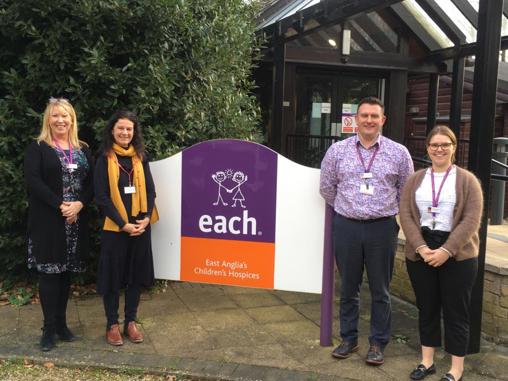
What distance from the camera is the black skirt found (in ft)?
12.5

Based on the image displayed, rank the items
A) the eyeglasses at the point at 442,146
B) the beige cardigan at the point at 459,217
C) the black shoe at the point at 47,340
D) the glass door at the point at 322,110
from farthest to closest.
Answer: the glass door at the point at 322,110
the black shoe at the point at 47,340
the eyeglasses at the point at 442,146
the beige cardigan at the point at 459,217

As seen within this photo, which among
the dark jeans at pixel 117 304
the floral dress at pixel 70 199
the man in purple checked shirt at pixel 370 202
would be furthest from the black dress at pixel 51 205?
the man in purple checked shirt at pixel 370 202

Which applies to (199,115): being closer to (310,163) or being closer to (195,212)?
(195,212)

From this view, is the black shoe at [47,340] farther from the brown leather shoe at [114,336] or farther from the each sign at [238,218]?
the each sign at [238,218]

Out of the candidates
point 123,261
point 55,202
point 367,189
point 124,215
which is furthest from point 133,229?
point 367,189

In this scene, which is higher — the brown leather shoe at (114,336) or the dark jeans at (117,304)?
the dark jeans at (117,304)

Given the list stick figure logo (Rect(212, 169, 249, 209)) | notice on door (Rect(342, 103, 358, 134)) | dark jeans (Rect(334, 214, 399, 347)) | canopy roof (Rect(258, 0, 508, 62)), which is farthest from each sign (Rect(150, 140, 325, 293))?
notice on door (Rect(342, 103, 358, 134))

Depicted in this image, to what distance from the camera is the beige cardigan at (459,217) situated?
3.11m

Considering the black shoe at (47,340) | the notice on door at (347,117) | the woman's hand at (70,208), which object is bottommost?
the black shoe at (47,340)

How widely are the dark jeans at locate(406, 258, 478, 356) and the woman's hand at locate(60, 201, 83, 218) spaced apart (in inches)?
88.0

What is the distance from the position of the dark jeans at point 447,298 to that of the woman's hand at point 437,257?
99 millimetres

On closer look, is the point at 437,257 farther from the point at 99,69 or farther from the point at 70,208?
the point at 99,69

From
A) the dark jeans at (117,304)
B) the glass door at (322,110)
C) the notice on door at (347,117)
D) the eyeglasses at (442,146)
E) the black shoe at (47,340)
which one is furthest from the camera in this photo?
the notice on door at (347,117)

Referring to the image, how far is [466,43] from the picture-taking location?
7.63m
